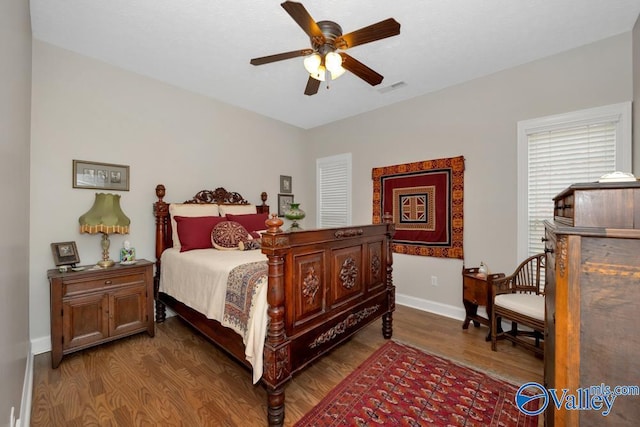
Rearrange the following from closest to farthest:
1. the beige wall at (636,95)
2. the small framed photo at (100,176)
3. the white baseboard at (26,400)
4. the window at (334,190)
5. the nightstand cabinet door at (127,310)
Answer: the white baseboard at (26,400) < the beige wall at (636,95) < the nightstand cabinet door at (127,310) < the small framed photo at (100,176) < the window at (334,190)

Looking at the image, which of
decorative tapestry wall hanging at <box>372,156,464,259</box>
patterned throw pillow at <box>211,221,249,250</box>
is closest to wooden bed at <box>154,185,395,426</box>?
patterned throw pillow at <box>211,221,249,250</box>

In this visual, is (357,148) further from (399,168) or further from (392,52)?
(392,52)

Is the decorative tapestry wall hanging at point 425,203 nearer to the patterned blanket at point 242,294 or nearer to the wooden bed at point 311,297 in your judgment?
the wooden bed at point 311,297

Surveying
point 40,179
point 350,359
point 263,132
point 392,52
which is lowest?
point 350,359

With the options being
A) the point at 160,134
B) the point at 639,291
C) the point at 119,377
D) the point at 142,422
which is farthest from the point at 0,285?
the point at 160,134

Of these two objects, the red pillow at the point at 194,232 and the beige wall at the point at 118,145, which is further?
the red pillow at the point at 194,232

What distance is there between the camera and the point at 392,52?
2541 millimetres

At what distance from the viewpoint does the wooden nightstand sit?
2.16 metres

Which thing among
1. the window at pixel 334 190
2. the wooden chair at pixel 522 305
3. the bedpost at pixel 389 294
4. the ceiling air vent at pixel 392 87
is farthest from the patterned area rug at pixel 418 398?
the ceiling air vent at pixel 392 87

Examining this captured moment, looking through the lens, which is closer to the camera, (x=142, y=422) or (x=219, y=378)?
(x=142, y=422)

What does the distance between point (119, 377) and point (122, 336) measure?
1.77 feet

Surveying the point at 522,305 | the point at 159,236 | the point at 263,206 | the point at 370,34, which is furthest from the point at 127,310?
the point at 522,305

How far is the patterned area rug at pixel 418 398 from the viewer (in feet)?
5.37

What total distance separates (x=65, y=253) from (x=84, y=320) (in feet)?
2.06
